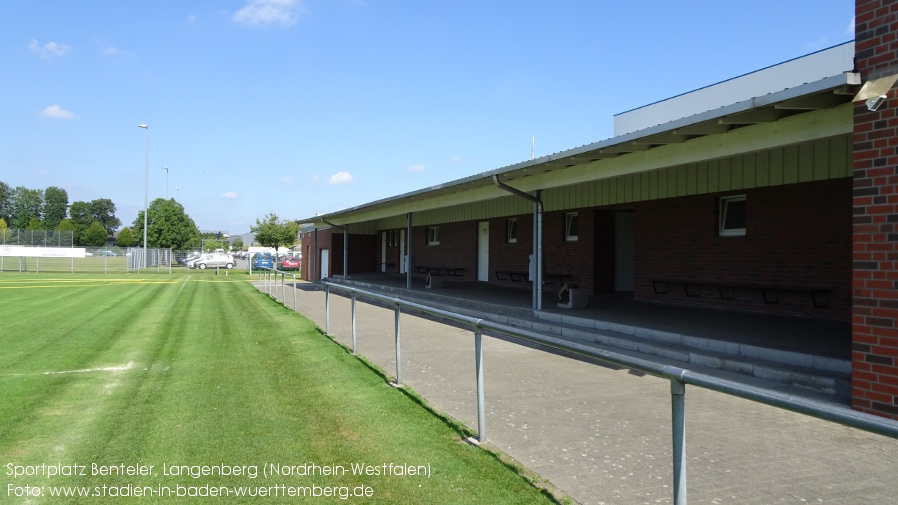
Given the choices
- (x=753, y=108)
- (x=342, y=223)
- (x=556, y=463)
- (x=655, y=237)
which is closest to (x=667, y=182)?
(x=655, y=237)

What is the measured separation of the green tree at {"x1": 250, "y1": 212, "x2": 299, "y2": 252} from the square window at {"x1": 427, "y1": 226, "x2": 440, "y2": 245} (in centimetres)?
3183

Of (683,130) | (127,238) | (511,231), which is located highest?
(127,238)

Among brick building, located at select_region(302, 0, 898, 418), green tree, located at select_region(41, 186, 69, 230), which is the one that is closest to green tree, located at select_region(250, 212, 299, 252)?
brick building, located at select_region(302, 0, 898, 418)

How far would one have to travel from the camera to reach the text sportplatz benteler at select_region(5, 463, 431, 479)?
13.9 ft

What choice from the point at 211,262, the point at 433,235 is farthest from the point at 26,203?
the point at 433,235

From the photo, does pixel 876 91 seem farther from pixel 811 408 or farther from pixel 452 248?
pixel 452 248

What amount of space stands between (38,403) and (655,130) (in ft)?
24.9

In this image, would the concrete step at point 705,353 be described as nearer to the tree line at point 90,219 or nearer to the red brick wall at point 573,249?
the red brick wall at point 573,249

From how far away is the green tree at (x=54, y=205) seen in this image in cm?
12812

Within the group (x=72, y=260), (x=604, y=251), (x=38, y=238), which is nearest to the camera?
(x=604, y=251)

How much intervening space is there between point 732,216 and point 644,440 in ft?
25.9

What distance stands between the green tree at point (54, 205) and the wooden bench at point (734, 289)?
14142cm

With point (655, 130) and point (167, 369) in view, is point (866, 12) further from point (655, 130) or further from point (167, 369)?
point (167, 369)

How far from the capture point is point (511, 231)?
18.7 meters
